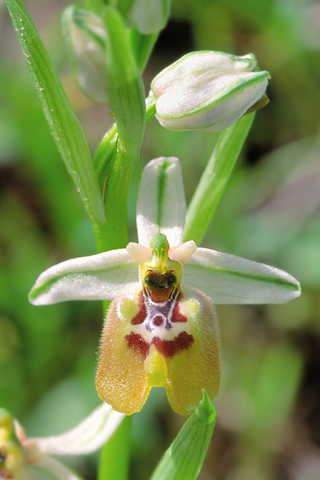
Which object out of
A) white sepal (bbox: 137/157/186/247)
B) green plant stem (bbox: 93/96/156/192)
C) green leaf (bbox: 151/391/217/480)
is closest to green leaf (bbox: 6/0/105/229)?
green plant stem (bbox: 93/96/156/192)

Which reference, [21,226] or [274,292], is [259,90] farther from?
[21,226]

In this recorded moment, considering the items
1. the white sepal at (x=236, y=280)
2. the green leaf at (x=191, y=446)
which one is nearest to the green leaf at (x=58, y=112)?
the white sepal at (x=236, y=280)

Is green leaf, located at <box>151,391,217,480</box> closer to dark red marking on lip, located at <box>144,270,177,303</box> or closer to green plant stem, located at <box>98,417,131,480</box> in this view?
green plant stem, located at <box>98,417,131,480</box>

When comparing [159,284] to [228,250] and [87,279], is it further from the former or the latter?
[228,250]

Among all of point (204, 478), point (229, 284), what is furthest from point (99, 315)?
point (229, 284)

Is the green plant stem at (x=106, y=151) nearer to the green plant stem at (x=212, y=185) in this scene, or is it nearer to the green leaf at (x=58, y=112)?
the green leaf at (x=58, y=112)

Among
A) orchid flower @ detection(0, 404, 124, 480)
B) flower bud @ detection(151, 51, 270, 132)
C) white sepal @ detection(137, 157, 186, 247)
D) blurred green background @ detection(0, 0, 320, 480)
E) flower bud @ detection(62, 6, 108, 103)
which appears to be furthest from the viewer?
blurred green background @ detection(0, 0, 320, 480)
